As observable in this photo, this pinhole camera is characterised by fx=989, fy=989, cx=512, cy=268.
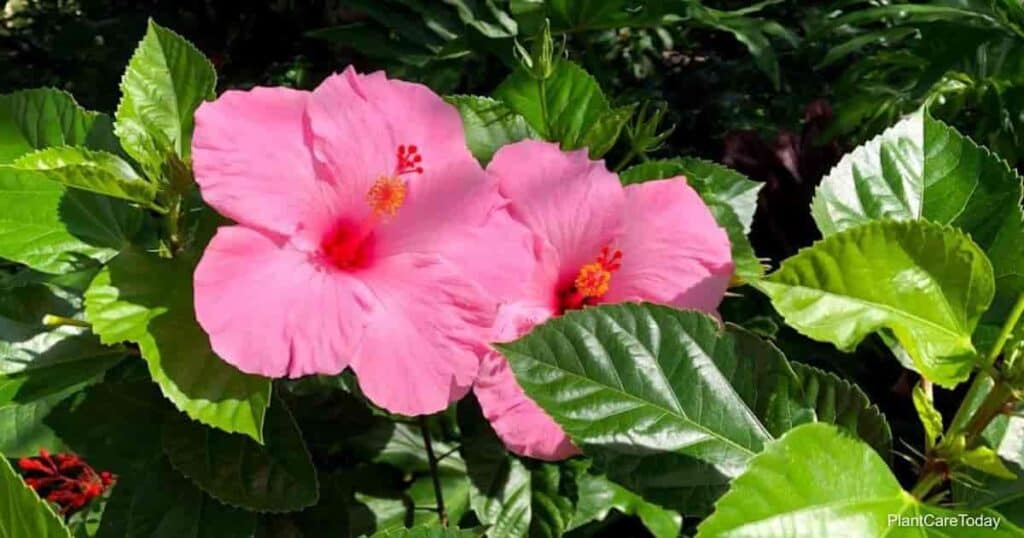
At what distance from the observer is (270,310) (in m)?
0.64

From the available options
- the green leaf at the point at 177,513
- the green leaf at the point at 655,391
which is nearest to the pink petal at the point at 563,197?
the green leaf at the point at 655,391

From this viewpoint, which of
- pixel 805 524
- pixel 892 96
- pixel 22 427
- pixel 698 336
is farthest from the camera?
pixel 892 96

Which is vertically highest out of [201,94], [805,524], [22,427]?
[201,94]

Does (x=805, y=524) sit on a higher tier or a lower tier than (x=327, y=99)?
lower

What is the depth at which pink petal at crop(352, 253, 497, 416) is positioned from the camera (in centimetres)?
66

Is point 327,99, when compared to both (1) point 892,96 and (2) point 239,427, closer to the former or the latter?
(2) point 239,427

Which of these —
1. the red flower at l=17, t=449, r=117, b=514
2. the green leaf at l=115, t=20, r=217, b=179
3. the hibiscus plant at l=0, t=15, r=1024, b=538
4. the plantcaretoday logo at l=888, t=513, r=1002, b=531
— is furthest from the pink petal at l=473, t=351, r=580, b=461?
the red flower at l=17, t=449, r=117, b=514

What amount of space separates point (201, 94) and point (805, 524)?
1.86 ft

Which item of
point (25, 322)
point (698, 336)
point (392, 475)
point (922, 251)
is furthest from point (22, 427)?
point (922, 251)

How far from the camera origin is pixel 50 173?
→ 0.69m

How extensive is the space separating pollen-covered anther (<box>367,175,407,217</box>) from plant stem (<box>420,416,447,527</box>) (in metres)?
0.20

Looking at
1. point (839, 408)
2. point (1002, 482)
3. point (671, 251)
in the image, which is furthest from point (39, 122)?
point (1002, 482)

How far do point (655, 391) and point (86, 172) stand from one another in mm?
421

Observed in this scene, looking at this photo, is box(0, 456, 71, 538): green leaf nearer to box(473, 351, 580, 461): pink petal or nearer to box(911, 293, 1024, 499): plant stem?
box(473, 351, 580, 461): pink petal
